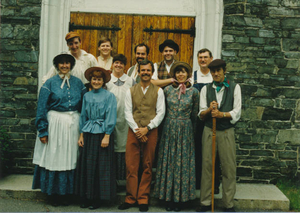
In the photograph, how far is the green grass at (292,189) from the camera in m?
4.03

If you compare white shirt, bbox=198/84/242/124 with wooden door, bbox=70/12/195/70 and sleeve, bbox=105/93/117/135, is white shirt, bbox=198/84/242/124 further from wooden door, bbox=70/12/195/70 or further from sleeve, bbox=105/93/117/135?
wooden door, bbox=70/12/195/70

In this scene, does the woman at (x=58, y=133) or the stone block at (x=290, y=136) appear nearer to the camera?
the woman at (x=58, y=133)

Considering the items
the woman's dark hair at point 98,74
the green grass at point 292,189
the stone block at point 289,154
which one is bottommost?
the green grass at point 292,189

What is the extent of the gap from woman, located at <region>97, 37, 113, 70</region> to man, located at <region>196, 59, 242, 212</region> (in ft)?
4.81

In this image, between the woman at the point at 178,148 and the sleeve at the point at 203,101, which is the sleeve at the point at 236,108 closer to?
the sleeve at the point at 203,101

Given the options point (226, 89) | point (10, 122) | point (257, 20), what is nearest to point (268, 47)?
point (257, 20)

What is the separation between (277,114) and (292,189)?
1122 millimetres

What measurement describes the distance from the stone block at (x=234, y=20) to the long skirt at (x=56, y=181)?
124 inches

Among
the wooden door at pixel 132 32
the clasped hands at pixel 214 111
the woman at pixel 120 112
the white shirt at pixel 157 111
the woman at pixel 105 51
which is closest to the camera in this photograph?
the clasped hands at pixel 214 111

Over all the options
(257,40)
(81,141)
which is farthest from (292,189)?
(81,141)

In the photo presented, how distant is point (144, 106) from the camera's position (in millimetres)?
3619

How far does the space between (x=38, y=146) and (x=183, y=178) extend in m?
1.79

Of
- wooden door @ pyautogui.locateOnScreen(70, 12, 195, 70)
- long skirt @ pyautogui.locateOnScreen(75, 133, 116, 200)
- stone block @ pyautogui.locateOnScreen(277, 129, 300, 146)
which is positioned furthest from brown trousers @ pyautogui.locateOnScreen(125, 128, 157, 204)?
stone block @ pyautogui.locateOnScreen(277, 129, 300, 146)

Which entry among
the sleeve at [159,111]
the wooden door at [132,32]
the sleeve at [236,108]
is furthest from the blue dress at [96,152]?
the wooden door at [132,32]
